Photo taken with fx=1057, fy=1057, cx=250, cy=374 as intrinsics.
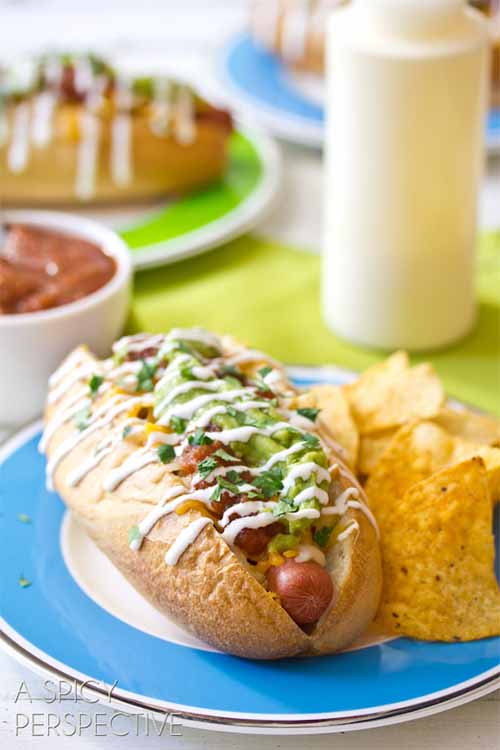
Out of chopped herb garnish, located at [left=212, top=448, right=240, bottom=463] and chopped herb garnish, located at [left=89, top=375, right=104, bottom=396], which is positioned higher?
chopped herb garnish, located at [left=212, top=448, right=240, bottom=463]

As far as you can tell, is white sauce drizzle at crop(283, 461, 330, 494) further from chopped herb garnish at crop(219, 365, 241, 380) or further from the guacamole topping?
chopped herb garnish at crop(219, 365, 241, 380)

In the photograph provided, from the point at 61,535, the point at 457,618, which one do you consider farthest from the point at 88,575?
the point at 457,618

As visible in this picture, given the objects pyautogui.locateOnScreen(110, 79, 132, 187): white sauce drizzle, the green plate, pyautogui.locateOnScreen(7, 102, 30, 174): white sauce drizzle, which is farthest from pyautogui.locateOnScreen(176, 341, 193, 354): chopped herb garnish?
pyautogui.locateOnScreen(7, 102, 30, 174): white sauce drizzle

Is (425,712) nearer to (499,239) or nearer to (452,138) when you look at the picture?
(452,138)

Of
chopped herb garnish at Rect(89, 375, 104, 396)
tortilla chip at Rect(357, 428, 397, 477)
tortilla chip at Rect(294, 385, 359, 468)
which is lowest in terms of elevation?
tortilla chip at Rect(357, 428, 397, 477)

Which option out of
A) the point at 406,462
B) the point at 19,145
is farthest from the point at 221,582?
the point at 19,145

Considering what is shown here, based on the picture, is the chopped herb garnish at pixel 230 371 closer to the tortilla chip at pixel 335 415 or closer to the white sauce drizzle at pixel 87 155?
the tortilla chip at pixel 335 415

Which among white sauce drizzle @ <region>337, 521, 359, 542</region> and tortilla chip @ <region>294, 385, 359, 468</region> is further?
tortilla chip @ <region>294, 385, 359, 468</region>

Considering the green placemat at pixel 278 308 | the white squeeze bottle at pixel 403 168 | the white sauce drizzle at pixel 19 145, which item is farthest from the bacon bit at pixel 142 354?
the white sauce drizzle at pixel 19 145
